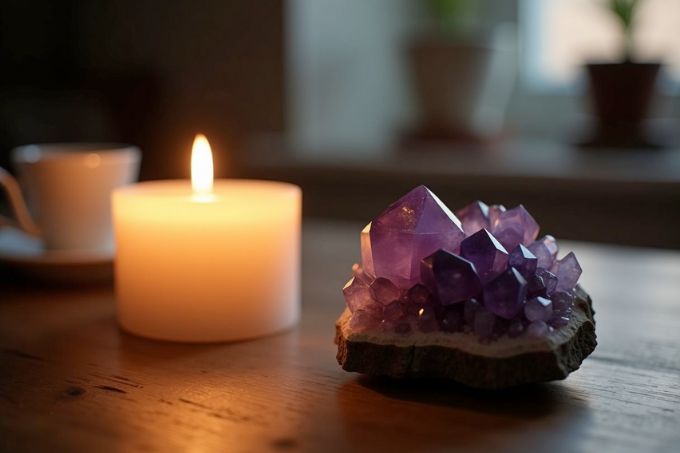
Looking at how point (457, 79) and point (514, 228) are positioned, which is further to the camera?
point (457, 79)

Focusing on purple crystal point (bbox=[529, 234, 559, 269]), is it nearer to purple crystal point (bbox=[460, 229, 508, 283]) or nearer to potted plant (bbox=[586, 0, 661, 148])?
purple crystal point (bbox=[460, 229, 508, 283])

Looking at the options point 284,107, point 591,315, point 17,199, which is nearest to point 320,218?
point 284,107

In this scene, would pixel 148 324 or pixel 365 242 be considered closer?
pixel 365 242

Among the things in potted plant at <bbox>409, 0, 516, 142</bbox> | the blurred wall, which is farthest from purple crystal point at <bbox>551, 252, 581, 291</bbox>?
the blurred wall

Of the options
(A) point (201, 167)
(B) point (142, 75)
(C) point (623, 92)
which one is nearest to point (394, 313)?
(A) point (201, 167)

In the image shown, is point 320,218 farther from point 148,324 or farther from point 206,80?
point 148,324

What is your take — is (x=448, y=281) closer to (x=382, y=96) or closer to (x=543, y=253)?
(x=543, y=253)
